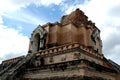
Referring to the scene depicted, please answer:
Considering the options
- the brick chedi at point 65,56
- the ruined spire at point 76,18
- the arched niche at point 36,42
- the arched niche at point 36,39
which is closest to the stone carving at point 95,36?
the brick chedi at point 65,56

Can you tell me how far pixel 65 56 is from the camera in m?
16.4

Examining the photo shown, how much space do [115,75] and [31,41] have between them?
9958 mm

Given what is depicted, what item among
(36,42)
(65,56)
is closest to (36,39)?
(36,42)

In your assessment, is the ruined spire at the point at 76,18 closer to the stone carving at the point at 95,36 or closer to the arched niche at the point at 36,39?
the stone carving at the point at 95,36

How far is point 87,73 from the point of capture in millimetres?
13883

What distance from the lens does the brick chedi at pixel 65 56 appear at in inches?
569

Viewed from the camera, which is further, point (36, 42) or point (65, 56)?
point (36, 42)

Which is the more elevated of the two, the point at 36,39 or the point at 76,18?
the point at 76,18

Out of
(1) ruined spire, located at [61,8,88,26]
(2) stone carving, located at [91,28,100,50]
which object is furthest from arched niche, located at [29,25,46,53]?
(2) stone carving, located at [91,28,100,50]

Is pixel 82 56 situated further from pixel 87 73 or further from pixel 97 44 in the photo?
pixel 97 44

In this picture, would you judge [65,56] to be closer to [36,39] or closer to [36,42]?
[36,42]

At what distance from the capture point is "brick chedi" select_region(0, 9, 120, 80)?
14.4 metres

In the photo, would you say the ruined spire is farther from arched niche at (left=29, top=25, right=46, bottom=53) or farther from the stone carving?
arched niche at (left=29, top=25, right=46, bottom=53)

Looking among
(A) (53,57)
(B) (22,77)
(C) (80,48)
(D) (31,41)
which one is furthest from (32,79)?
(D) (31,41)
